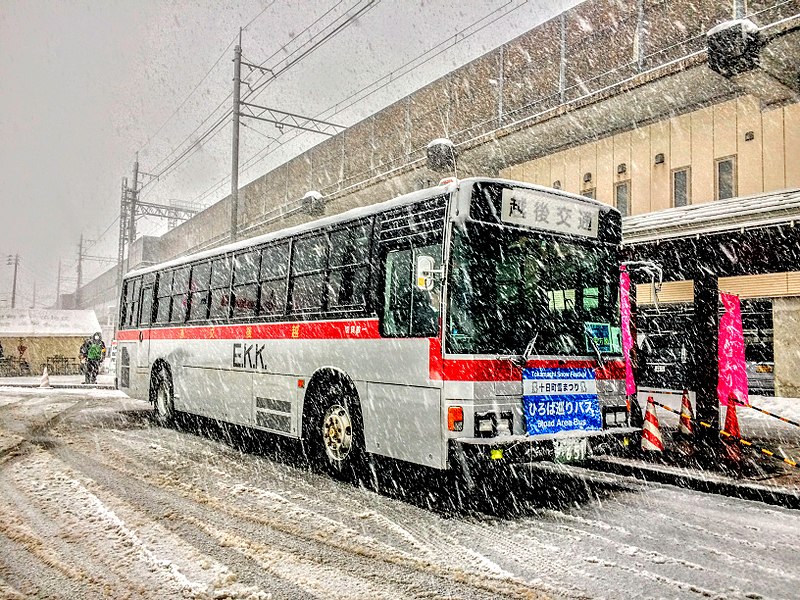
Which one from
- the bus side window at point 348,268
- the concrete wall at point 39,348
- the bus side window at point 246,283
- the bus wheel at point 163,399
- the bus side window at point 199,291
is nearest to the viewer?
A: the bus side window at point 348,268

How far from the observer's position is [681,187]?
1678 centimetres

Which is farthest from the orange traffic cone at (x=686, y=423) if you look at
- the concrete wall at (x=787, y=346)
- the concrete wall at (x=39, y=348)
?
the concrete wall at (x=39, y=348)

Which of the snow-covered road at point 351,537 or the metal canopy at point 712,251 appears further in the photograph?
the metal canopy at point 712,251

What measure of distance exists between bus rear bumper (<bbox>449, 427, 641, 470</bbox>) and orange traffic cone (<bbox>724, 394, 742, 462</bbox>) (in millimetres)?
2683

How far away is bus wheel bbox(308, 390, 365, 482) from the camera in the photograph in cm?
731

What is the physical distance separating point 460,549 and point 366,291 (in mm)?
3168

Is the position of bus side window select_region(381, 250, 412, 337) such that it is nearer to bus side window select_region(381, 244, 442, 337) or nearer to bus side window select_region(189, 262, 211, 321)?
bus side window select_region(381, 244, 442, 337)

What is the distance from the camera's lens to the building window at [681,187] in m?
16.6

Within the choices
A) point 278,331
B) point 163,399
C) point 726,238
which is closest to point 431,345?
point 278,331

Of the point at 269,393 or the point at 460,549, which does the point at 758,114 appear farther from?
the point at 460,549

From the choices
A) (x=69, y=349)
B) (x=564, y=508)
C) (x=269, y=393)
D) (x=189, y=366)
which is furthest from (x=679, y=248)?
(x=69, y=349)

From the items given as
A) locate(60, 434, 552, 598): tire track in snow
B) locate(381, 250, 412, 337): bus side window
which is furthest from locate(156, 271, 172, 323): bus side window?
Answer: locate(381, 250, 412, 337): bus side window

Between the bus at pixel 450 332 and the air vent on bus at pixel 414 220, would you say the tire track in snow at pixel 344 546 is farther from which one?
the air vent on bus at pixel 414 220

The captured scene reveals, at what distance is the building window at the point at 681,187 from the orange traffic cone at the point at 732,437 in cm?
852
